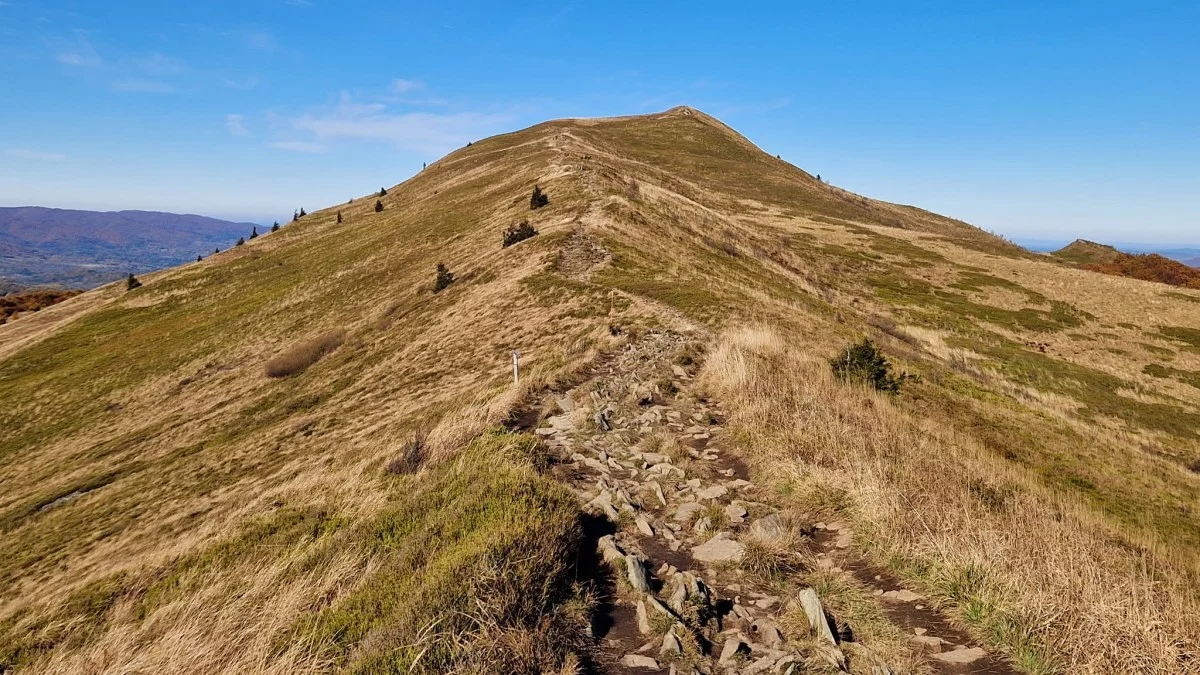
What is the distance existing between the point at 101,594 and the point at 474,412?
36.1 ft

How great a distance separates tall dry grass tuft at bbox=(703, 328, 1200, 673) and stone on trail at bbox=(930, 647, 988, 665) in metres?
0.21

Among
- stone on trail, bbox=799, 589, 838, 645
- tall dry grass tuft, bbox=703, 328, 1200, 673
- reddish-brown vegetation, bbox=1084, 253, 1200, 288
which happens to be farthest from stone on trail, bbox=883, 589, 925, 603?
reddish-brown vegetation, bbox=1084, 253, 1200, 288

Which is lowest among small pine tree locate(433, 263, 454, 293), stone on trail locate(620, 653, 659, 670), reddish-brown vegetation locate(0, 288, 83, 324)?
reddish-brown vegetation locate(0, 288, 83, 324)

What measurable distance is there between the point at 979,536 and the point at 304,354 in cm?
3621

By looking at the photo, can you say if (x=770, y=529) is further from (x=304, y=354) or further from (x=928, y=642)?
(x=304, y=354)

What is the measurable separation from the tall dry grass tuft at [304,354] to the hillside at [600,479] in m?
0.26

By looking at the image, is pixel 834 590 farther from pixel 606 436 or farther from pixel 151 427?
pixel 151 427

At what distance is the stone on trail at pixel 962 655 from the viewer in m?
4.85

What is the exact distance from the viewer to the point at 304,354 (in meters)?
33.7

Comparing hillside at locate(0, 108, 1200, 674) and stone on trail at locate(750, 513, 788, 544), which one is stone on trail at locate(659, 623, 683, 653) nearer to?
hillside at locate(0, 108, 1200, 674)

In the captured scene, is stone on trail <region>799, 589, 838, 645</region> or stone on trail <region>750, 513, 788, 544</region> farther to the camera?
stone on trail <region>750, 513, 788, 544</region>

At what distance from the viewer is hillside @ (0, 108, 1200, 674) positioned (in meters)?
5.31

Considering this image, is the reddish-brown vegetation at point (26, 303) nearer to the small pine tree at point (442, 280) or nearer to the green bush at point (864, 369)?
the small pine tree at point (442, 280)

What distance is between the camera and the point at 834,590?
598 cm
